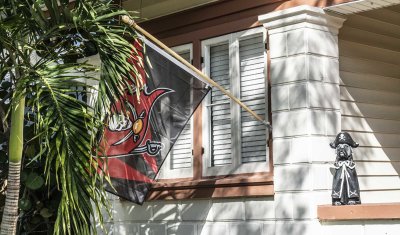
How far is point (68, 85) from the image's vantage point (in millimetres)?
6891

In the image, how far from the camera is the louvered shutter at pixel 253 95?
7820mm

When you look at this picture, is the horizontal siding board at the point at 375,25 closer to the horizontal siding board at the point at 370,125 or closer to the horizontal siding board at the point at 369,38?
the horizontal siding board at the point at 369,38

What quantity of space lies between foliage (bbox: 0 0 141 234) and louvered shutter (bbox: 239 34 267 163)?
1436mm

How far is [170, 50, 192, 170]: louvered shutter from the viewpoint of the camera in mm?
8633

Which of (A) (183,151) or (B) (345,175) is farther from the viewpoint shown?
(A) (183,151)

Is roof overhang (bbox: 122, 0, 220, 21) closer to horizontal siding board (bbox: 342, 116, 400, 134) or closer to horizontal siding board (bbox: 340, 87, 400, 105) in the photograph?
horizontal siding board (bbox: 340, 87, 400, 105)

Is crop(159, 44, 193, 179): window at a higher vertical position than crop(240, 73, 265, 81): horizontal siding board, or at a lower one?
lower

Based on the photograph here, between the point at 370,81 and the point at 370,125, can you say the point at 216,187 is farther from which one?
the point at 370,81

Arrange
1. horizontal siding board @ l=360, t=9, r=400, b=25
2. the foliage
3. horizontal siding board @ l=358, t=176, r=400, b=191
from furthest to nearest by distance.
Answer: horizontal siding board @ l=360, t=9, r=400, b=25 < horizontal siding board @ l=358, t=176, r=400, b=191 < the foliage

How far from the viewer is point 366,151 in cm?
771

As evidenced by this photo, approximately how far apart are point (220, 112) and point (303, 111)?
1.40 meters

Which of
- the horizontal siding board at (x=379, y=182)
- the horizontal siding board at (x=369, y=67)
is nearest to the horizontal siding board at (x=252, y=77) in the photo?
the horizontal siding board at (x=369, y=67)

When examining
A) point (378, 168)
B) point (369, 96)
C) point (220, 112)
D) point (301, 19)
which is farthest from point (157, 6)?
point (378, 168)

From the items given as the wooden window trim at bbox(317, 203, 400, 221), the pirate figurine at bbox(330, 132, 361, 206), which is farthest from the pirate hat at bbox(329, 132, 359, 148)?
the wooden window trim at bbox(317, 203, 400, 221)
